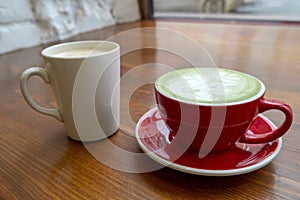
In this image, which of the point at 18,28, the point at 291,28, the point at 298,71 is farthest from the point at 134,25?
the point at 298,71

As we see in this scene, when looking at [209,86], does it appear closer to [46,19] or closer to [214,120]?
[214,120]

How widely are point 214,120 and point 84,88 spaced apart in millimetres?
152

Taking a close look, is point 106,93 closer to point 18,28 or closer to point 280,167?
point 280,167

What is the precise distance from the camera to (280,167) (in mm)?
278

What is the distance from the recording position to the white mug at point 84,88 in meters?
0.30

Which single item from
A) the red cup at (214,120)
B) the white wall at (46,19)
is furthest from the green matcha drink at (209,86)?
the white wall at (46,19)

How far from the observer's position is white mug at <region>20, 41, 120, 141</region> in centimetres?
30

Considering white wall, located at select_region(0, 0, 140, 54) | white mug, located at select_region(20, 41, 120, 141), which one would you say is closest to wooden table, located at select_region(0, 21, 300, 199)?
white mug, located at select_region(20, 41, 120, 141)

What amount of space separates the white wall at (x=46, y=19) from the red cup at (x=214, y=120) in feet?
2.34

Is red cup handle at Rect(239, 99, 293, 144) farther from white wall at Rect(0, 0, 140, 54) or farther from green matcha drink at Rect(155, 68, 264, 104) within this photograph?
white wall at Rect(0, 0, 140, 54)

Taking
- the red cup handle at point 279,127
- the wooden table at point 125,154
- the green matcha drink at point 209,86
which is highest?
the green matcha drink at point 209,86

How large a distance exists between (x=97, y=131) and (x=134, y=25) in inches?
38.6

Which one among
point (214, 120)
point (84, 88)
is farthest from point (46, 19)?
point (214, 120)

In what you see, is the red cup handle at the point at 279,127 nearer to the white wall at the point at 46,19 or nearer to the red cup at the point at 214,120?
the red cup at the point at 214,120
